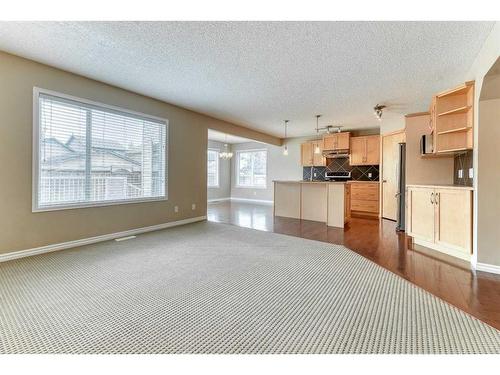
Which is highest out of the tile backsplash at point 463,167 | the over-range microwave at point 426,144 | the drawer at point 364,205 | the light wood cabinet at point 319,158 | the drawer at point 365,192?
the light wood cabinet at point 319,158

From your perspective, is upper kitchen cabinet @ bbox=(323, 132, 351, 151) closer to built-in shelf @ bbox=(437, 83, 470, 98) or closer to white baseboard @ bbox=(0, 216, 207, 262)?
built-in shelf @ bbox=(437, 83, 470, 98)

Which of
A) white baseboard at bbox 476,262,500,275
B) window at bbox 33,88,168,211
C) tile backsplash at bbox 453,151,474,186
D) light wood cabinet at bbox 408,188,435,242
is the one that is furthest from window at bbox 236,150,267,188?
white baseboard at bbox 476,262,500,275

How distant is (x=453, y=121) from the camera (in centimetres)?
354

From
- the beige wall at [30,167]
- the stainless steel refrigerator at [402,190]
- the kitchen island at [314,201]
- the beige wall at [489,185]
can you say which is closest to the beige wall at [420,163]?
the stainless steel refrigerator at [402,190]

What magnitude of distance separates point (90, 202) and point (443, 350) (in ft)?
14.9

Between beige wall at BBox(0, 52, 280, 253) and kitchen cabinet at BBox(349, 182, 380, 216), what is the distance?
4.81m

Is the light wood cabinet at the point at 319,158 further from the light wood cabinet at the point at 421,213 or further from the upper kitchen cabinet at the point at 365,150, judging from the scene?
the light wood cabinet at the point at 421,213

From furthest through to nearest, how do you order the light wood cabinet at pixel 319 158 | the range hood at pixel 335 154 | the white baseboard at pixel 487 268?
the light wood cabinet at pixel 319 158
the range hood at pixel 335 154
the white baseboard at pixel 487 268

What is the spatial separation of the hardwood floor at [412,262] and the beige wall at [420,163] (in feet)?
3.65

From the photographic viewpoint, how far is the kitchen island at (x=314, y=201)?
214 inches

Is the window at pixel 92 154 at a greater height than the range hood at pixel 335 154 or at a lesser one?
lesser

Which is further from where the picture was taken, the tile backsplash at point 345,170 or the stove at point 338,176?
the stove at point 338,176
